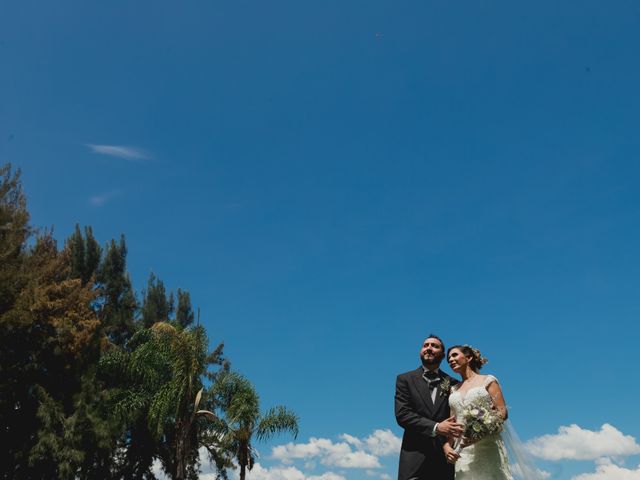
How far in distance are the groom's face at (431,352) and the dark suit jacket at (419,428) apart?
0.14 meters

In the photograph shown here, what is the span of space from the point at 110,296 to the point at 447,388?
104ft

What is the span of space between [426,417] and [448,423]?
14.5 inches

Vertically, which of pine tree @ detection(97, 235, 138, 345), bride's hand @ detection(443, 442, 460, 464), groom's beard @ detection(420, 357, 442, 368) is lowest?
bride's hand @ detection(443, 442, 460, 464)

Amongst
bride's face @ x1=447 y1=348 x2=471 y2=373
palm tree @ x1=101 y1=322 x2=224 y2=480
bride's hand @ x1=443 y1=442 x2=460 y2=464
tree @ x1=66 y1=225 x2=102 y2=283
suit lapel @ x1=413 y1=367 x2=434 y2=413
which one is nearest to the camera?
bride's hand @ x1=443 y1=442 x2=460 y2=464

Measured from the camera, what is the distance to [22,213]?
25531 mm

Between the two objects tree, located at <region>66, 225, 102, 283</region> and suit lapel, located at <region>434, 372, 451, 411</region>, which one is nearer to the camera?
suit lapel, located at <region>434, 372, 451, 411</region>

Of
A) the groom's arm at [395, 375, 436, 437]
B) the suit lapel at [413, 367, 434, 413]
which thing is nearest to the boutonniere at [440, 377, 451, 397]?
the suit lapel at [413, 367, 434, 413]

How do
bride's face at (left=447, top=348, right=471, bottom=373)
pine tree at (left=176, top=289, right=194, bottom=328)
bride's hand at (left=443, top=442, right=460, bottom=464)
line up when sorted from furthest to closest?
pine tree at (left=176, top=289, right=194, bottom=328) < bride's face at (left=447, top=348, right=471, bottom=373) < bride's hand at (left=443, top=442, right=460, bottom=464)

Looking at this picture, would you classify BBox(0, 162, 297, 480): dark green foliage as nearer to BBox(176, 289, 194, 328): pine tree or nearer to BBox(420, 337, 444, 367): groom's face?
Result: BBox(176, 289, 194, 328): pine tree

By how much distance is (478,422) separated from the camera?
5.30 m

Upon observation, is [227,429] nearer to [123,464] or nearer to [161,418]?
[161,418]

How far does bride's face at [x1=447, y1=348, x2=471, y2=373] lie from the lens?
223 inches

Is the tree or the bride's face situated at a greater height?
the tree

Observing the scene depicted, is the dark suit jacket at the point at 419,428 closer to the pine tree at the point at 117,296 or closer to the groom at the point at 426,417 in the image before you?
the groom at the point at 426,417
